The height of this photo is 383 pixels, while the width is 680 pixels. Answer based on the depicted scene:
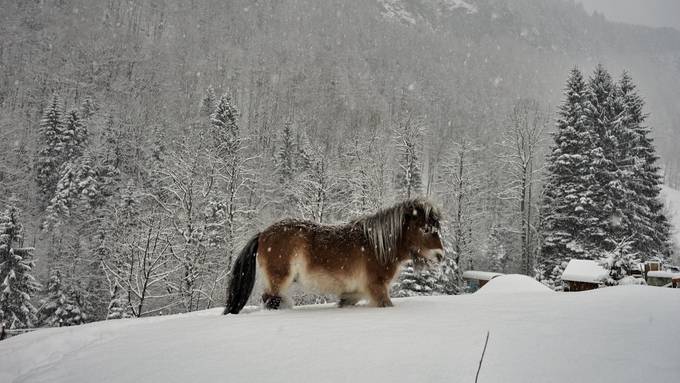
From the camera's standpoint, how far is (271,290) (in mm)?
3992

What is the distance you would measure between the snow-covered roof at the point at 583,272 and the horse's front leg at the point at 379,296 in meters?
9.58

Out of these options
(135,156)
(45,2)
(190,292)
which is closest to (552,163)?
(190,292)

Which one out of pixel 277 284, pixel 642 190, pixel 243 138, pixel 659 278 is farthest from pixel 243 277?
pixel 642 190

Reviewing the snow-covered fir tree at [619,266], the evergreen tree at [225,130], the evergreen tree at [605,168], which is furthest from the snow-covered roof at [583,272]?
the evergreen tree at [225,130]

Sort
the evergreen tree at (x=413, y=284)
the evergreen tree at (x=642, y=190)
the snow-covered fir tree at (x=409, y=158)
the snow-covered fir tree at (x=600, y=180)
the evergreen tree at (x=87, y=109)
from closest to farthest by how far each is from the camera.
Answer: the evergreen tree at (x=413, y=284)
the snow-covered fir tree at (x=600, y=180)
the evergreen tree at (x=642, y=190)
the snow-covered fir tree at (x=409, y=158)
the evergreen tree at (x=87, y=109)

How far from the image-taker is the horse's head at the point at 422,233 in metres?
4.11

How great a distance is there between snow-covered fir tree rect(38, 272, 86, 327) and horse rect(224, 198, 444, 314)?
82.1 feet

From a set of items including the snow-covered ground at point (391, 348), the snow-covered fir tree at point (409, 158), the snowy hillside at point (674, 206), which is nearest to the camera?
the snow-covered ground at point (391, 348)

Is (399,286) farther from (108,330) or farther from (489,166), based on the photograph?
(489,166)

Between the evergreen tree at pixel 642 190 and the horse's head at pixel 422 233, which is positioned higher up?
the evergreen tree at pixel 642 190

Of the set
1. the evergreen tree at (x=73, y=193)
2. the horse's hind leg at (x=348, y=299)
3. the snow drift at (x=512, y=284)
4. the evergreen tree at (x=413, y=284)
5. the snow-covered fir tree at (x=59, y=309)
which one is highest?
the evergreen tree at (x=73, y=193)

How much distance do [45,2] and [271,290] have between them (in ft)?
464

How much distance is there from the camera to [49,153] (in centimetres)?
4838

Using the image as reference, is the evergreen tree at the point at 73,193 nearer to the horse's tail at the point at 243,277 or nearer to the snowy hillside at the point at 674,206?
the horse's tail at the point at 243,277
